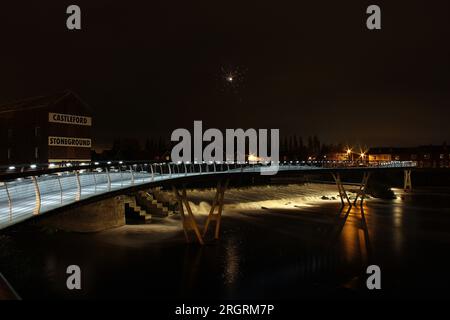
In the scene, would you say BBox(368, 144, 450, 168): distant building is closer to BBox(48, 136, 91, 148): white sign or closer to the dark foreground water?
BBox(48, 136, 91, 148): white sign

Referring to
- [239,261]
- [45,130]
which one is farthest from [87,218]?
[45,130]

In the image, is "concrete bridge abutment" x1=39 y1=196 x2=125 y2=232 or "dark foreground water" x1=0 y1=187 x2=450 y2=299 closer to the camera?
"dark foreground water" x1=0 y1=187 x2=450 y2=299

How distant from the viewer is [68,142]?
143 feet

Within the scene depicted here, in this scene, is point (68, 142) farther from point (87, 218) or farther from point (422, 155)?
point (422, 155)

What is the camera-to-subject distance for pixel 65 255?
912 inches

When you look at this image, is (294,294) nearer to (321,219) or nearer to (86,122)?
(321,219)

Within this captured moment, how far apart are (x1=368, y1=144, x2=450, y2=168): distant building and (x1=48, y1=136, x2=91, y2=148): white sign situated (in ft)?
310

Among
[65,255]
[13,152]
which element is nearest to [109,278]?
[65,255]

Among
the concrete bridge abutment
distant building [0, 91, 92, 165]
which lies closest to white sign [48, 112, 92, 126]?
distant building [0, 91, 92, 165]

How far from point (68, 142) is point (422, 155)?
117099 millimetres

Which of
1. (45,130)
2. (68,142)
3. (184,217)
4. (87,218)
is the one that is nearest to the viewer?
(184,217)

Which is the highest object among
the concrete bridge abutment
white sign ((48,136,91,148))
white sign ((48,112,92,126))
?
white sign ((48,112,92,126))

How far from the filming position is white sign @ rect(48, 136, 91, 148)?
4212 centimetres

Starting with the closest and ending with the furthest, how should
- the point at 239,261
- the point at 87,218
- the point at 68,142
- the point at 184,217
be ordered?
the point at 239,261
the point at 184,217
the point at 87,218
the point at 68,142
